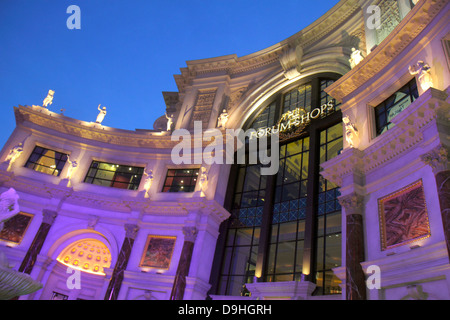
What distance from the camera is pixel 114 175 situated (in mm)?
23953

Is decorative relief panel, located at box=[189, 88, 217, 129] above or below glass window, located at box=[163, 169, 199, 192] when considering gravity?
above

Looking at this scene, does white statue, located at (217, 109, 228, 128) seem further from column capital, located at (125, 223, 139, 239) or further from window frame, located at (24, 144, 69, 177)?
window frame, located at (24, 144, 69, 177)

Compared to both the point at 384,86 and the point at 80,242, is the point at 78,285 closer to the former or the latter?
the point at 80,242

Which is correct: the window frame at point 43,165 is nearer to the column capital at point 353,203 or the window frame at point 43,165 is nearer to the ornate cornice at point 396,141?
the ornate cornice at point 396,141

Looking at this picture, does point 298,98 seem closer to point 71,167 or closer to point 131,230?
point 131,230

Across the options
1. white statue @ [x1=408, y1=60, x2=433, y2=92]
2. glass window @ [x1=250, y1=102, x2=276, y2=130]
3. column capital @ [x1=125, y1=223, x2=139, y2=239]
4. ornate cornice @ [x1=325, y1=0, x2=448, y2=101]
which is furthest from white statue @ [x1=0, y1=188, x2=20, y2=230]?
glass window @ [x1=250, y1=102, x2=276, y2=130]

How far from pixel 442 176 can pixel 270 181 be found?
11.2 meters

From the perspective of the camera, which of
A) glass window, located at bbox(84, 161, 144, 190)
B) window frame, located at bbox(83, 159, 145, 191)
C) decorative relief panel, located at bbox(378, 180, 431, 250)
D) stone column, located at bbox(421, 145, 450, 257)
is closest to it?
stone column, located at bbox(421, 145, 450, 257)

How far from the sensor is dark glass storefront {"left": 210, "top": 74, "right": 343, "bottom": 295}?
671 inches

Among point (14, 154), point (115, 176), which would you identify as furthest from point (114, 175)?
point (14, 154)

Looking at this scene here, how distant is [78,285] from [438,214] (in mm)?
20542

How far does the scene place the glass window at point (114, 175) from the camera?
23625mm

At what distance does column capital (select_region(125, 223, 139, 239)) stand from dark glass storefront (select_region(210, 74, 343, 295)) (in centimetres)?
532

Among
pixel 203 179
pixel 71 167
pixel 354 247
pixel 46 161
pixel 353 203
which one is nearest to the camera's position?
pixel 354 247
